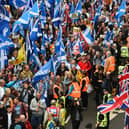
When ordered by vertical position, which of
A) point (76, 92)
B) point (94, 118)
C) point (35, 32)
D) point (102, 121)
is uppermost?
point (35, 32)

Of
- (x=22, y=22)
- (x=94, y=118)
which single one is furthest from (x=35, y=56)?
(x=94, y=118)

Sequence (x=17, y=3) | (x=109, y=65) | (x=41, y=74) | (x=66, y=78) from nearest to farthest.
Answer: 1. (x=41, y=74)
2. (x=66, y=78)
3. (x=109, y=65)
4. (x=17, y=3)

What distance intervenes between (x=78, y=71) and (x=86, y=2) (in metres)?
10.4

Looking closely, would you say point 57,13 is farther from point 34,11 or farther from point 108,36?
point 108,36

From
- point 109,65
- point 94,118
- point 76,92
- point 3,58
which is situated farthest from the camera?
point 3,58

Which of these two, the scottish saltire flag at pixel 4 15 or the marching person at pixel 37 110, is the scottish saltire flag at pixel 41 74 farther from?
the scottish saltire flag at pixel 4 15

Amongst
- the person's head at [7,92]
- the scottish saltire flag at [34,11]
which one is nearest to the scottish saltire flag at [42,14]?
the scottish saltire flag at [34,11]

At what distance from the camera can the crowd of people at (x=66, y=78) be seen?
16.0 m

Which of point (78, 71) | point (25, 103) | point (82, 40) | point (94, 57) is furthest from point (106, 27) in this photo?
point (25, 103)

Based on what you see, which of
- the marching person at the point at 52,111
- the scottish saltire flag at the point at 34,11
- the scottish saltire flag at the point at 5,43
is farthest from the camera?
the scottish saltire flag at the point at 34,11

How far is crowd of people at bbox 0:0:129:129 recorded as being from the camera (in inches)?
630

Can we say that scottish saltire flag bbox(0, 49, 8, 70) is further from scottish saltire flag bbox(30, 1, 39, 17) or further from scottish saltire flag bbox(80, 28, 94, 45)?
scottish saltire flag bbox(80, 28, 94, 45)

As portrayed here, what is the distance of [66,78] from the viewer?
18281mm

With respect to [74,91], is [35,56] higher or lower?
higher
